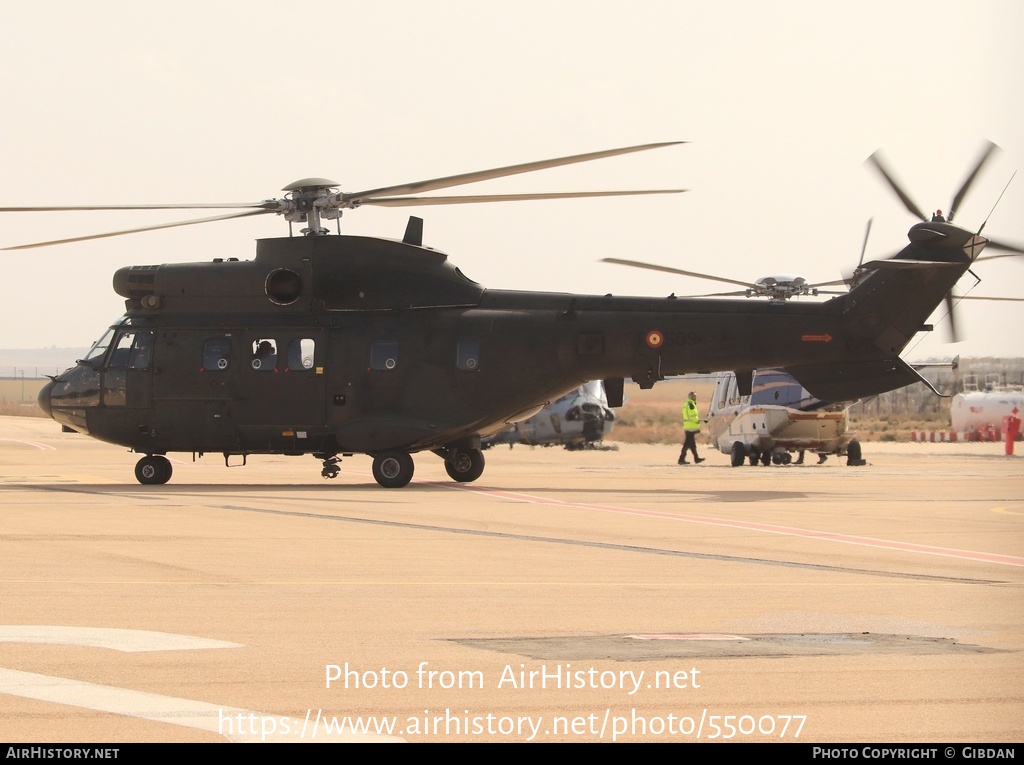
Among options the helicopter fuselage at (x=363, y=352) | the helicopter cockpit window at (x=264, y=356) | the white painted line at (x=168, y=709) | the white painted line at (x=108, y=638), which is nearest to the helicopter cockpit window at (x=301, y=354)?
the helicopter fuselage at (x=363, y=352)

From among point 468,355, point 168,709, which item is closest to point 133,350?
point 468,355

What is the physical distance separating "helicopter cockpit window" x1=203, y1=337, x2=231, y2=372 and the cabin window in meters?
4.09

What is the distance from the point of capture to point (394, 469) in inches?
928

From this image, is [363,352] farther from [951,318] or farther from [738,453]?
[738,453]

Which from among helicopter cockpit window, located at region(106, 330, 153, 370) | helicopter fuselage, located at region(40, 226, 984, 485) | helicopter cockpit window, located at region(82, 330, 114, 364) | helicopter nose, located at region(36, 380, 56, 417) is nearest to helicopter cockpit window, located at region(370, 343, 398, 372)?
helicopter fuselage, located at region(40, 226, 984, 485)

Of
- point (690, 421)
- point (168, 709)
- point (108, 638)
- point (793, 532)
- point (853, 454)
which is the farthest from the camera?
point (690, 421)

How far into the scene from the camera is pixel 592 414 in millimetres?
41000

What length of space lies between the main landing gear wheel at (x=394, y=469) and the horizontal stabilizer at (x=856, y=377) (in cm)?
669

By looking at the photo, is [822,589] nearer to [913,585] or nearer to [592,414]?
[913,585]

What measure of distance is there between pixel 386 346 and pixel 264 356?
2183 mm

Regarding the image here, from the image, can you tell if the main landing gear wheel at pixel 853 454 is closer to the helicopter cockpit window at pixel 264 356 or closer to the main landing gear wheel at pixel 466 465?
the main landing gear wheel at pixel 466 465

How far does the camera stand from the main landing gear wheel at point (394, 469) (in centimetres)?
2353
